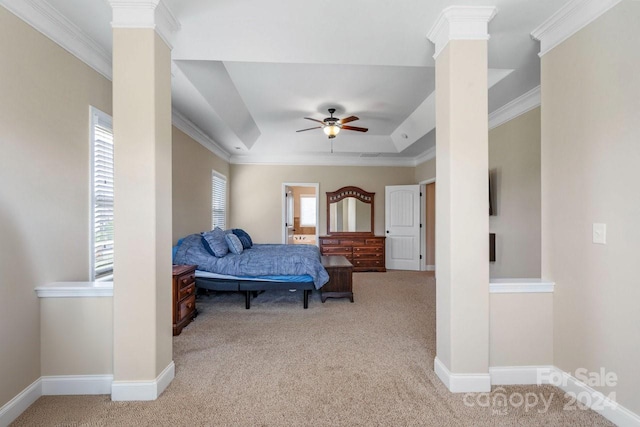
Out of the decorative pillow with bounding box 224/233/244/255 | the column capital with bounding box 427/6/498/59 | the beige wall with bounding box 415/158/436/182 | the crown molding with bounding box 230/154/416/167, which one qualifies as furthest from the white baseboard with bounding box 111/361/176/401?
the beige wall with bounding box 415/158/436/182

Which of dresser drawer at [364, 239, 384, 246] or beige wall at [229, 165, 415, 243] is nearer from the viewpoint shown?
dresser drawer at [364, 239, 384, 246]

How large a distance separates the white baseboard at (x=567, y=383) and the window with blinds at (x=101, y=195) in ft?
10.5

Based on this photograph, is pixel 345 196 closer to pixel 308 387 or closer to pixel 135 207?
pixel 308 387

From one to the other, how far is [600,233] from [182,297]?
3.54m

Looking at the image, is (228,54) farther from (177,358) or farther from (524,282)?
(524,282)

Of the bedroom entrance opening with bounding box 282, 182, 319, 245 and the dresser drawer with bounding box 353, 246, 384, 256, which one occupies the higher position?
the bedroom entrance opening with bounding box 282, 182, 319, 245

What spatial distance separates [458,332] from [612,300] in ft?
2.91

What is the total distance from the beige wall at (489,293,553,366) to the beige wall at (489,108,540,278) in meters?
1.44

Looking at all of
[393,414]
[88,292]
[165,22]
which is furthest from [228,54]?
[393,414]

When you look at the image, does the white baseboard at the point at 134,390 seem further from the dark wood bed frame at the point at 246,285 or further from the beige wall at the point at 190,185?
the beige wall at the point at 190,185

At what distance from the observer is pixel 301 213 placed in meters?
7.00

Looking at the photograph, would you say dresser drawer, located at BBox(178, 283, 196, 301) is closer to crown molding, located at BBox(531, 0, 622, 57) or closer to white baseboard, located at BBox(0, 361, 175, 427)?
white baseboard, located at BBox(0, 361, 175, 427)

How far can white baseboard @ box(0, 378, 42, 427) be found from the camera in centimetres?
169

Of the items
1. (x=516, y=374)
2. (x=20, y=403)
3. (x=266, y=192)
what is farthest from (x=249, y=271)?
(x=266, y=192)
